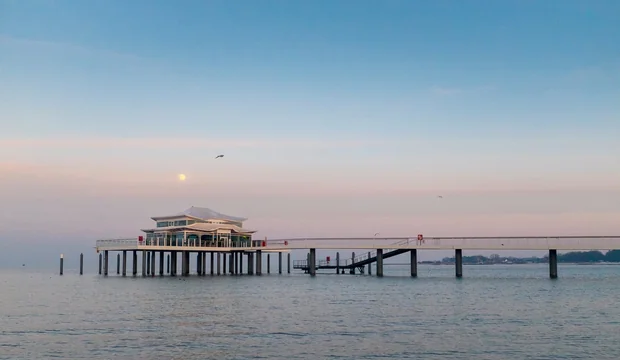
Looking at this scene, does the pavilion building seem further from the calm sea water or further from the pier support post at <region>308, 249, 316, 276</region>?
the calm sea water

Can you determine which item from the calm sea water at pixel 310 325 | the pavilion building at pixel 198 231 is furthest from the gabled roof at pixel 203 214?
the calm sea water at pixel 310 325

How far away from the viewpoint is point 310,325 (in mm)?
34938

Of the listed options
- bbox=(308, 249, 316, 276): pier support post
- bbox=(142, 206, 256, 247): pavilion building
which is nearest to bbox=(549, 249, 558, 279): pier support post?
bbox=(308, 249, 316, 276): pier support post

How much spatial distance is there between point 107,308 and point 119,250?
42.4 meters

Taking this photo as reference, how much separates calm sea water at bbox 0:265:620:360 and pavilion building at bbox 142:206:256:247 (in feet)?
100.0

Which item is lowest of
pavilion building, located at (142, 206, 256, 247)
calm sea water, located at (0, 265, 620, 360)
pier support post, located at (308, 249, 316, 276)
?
calm sea water, located at (0, 265, 620, 360)

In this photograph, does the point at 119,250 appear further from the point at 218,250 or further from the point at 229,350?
the point at 229,350

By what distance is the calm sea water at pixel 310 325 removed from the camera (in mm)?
27547

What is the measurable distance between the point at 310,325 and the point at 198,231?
53.8 m

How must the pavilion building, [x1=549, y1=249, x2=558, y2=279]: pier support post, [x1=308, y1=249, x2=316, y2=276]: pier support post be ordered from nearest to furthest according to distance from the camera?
[x1=549, y1=249, x2=558, y2=279]: pier support post, the pavilion building, [x1=308, y1=249, x2=316, y2=276]: pier support post

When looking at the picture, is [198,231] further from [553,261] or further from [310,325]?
[310,325]

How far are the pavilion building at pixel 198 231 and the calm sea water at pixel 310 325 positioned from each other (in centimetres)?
3047

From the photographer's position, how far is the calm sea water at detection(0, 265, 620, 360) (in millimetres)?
27547

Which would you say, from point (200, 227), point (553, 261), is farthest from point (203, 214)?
point (553, 261)
